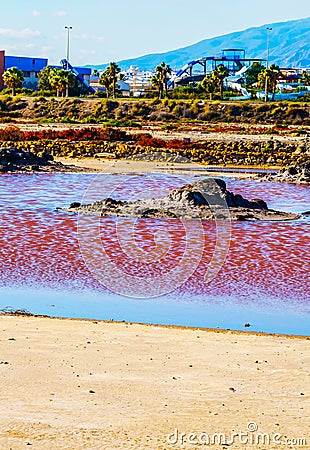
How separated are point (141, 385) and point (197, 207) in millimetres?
14008

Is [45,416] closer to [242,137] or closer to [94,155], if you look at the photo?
[94,155]

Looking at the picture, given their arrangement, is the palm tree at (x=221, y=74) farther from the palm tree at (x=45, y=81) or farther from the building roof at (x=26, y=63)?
the building roof at (x=26, y=63)

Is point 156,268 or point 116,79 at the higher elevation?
point 116,79

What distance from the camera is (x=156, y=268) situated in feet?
52.9

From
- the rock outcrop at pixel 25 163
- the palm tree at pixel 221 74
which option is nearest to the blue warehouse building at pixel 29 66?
the palm tree at pixel 221 74

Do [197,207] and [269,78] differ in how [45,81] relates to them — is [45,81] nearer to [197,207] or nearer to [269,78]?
[269,78]

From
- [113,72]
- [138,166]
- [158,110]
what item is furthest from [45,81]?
[138,166]

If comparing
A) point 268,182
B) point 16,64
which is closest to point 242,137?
point 268,182

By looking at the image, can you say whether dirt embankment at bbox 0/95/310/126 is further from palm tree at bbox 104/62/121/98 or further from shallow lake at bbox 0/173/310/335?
shallow lake at bbox 0/173/310/335

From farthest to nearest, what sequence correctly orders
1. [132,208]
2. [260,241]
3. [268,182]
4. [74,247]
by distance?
[268,182], [132,208], [260,241], [74,247]

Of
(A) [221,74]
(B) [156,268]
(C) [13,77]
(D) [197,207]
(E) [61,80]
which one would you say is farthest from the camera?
(E) [61,80]

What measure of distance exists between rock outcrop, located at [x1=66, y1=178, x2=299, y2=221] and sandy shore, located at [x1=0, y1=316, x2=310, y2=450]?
1111 cm

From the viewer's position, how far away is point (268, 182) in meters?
32.9

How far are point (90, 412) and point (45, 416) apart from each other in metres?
0.39
